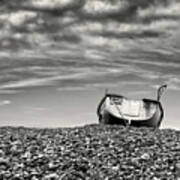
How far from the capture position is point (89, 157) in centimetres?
1777

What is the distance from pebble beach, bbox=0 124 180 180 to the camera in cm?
1576

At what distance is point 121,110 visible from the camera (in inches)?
1336

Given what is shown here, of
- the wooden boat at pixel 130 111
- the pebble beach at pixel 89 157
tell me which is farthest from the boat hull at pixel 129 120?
the pebble beach at pixel 89 157

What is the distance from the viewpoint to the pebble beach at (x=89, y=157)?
51.7ft

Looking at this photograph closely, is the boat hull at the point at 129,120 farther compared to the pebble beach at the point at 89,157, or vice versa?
the boat hull at the point at 129,120

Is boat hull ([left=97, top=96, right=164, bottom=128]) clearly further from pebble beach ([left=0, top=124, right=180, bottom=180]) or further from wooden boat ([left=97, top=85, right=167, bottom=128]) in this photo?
pebble beach ([left=0, top=124, right=180, bottom=180])

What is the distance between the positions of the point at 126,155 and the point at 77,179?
11.8 ft

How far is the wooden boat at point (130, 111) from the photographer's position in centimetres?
3362

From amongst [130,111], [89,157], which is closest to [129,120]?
[130,111]

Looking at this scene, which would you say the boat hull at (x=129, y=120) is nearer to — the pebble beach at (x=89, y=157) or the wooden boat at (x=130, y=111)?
the wooden boat at (x=130, y=111)

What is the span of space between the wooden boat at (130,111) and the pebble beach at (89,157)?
36.7 ft

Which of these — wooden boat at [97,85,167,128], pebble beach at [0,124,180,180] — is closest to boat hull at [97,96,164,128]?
wooden boat at [97,85,167,128]

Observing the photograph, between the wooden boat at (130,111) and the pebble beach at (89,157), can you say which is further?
the wooden boat at (130,111)

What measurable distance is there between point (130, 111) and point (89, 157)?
16480mm
